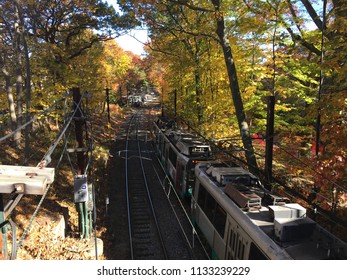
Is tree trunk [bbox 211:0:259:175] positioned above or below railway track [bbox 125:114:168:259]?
above

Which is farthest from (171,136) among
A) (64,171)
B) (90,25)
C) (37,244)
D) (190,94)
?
(37,244)

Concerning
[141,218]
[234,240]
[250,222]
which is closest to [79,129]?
[141,218]

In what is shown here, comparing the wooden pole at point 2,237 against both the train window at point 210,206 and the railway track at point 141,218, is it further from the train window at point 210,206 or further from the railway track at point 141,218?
the railway track at point 141,218

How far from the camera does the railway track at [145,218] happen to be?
12.8m

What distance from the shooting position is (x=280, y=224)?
22.4 ft

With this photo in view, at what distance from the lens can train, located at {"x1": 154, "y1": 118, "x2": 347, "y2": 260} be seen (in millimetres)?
6508

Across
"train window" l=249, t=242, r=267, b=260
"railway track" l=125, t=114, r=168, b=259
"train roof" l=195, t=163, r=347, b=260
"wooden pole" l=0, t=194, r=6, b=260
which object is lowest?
"railway track" l=125, t=114, r=168, b=259

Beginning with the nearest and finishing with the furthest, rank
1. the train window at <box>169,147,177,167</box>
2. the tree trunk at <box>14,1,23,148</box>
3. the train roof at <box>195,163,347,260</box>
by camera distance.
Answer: the train roof at <box>195,163,347,260</box> → the tree trunk at <box>14,1,23,148</box> → the train window at <box>169,147,177,167</box>

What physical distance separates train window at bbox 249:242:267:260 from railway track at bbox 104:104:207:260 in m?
5.23

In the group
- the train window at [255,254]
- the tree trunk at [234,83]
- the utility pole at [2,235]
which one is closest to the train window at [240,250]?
the train window at [255,254]

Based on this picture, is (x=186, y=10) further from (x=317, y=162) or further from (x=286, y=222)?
(x=286, y=222)

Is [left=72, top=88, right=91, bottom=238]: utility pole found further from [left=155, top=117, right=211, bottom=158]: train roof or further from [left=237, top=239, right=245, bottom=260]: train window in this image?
[left=237, top=239, right=245, bottom=260]: train window

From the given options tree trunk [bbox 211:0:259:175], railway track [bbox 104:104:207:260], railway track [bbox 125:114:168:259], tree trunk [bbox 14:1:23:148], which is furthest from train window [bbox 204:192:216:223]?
tree trunk [bbox 14:1:23:148]

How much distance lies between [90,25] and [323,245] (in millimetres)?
20723
